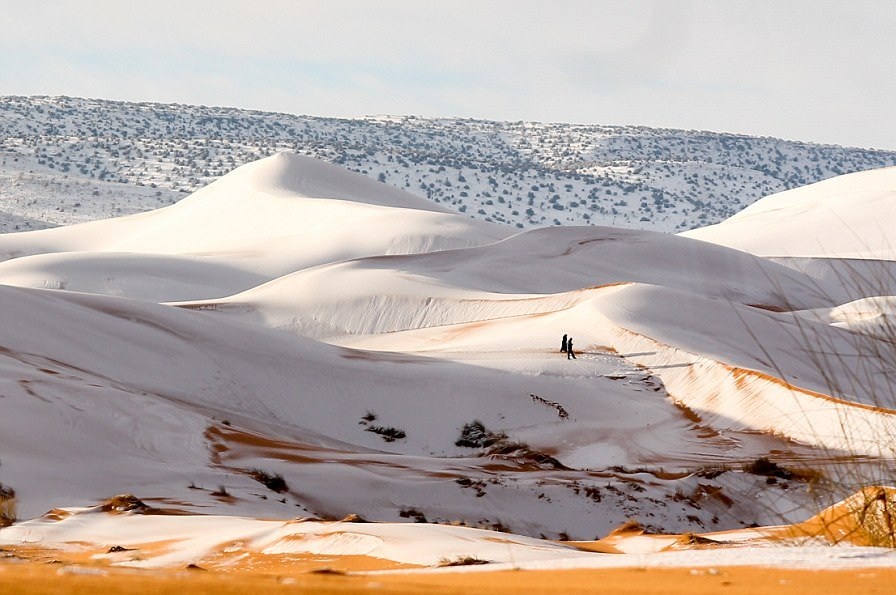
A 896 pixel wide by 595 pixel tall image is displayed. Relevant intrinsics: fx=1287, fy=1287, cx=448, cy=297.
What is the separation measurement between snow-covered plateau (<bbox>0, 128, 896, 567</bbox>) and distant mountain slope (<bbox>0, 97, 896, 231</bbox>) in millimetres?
49380

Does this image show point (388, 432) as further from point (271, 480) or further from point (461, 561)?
point (461, 561)

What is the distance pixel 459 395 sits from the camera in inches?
929

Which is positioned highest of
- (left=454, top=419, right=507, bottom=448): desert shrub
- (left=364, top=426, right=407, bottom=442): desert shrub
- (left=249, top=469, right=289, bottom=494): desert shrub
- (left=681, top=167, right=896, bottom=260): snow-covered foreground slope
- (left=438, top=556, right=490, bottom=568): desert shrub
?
(left=681, top=167, right=896, bottom=260): snow-covered foreground slope

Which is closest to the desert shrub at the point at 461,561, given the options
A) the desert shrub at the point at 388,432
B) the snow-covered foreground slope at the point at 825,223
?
the desert shrub at the point at 388,432

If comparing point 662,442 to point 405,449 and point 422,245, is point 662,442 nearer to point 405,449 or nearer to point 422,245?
point 405,449

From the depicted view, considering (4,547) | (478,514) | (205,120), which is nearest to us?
(4,547)

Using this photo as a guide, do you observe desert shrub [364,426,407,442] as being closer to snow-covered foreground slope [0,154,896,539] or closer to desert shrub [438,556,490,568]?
snow-covered foreground slope [0,154,896,539]

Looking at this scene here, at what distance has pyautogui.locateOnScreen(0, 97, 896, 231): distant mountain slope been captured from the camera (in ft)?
316

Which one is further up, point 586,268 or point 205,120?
point 205,120

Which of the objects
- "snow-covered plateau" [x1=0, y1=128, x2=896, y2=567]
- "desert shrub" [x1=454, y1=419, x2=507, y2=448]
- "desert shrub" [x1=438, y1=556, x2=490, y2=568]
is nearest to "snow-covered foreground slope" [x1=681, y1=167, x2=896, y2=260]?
"snow-covered plateau" [x1=0, y1=128, x2=896, y2=567]

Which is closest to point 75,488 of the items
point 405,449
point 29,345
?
point 29,345

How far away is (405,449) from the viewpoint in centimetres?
2150

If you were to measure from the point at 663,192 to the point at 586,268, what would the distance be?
224 feet

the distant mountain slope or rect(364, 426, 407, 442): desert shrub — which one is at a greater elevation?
the distant mountain slope
